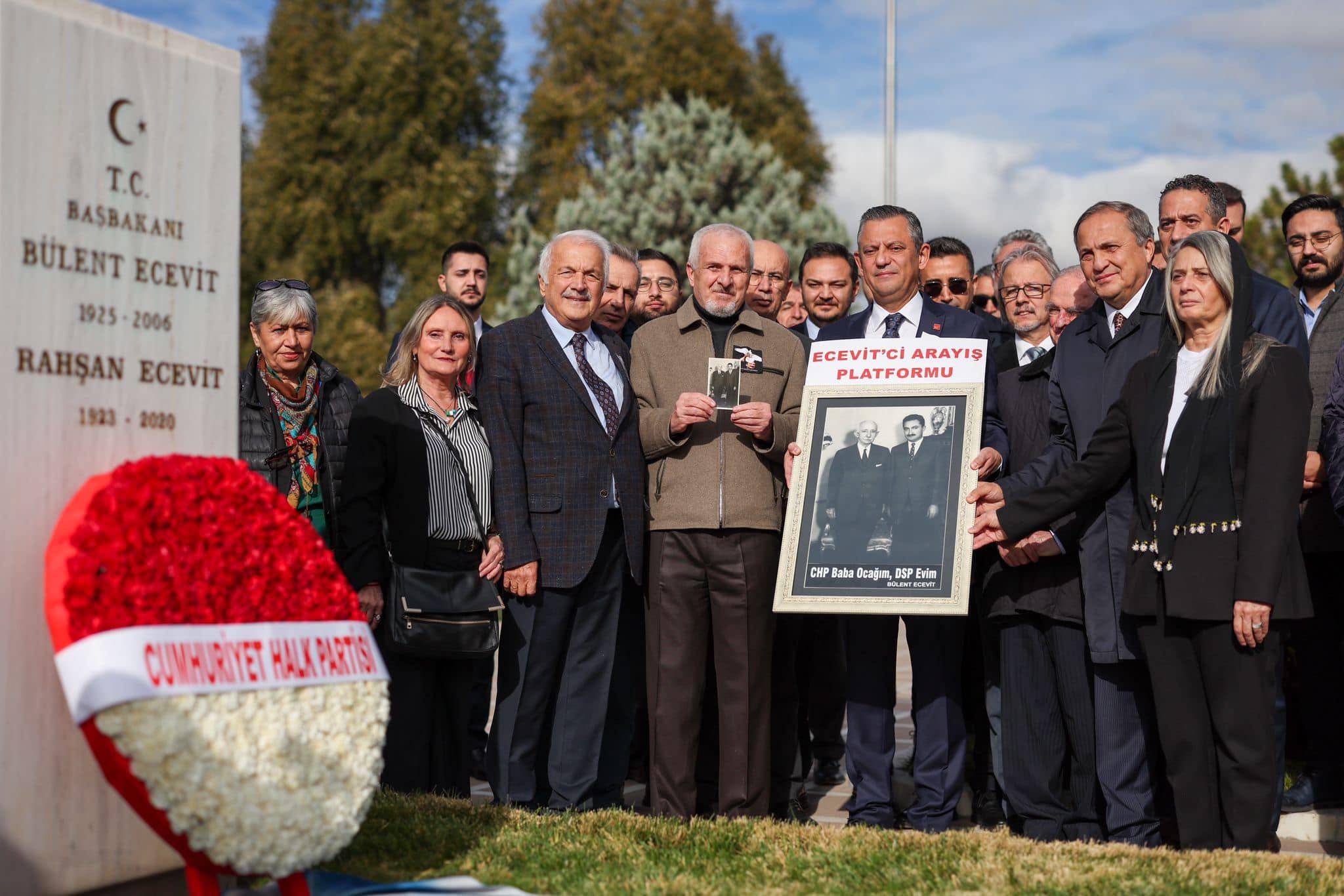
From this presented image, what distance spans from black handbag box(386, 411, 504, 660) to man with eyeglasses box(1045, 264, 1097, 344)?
3.56m

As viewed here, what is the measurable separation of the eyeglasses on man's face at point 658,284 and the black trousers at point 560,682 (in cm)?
285

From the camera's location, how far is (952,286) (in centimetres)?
930

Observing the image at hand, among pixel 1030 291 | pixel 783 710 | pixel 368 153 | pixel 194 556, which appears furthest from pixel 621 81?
pixel 194 556

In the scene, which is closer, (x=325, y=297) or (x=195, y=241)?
(x=195, y=241)

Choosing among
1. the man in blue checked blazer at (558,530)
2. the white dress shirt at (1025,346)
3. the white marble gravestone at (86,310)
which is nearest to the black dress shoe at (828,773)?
the man in blue checked blazer at (558,530)

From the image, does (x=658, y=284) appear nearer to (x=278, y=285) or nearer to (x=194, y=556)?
(x=278, y=285)

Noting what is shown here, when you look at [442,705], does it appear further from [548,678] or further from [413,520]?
[413,520]

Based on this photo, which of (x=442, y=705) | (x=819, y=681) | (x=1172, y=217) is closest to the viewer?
(x=442, y=705)

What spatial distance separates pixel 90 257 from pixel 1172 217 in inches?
208

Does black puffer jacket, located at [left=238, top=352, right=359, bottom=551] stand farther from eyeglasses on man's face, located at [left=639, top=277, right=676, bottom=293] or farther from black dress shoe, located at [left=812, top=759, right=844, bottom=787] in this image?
black dress shoe, located at [left=812, top=759, right=844, bottom=787]

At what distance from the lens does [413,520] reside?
246 inches

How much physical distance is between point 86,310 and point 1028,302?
541cm

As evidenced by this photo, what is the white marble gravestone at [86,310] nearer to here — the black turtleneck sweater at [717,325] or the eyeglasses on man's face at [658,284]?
the black turtleneck sweater at [717,325]

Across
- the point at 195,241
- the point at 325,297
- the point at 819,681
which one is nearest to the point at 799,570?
the point at 819,681
